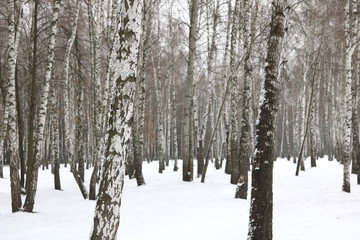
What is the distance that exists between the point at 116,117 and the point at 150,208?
610cm

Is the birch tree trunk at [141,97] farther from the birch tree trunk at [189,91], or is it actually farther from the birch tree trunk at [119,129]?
the birch tree trunk at [119,129]

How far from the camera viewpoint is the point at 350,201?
10891mm

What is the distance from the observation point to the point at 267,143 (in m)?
5.41

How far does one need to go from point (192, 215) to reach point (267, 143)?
425cm

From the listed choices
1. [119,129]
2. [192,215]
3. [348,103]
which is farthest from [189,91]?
[119,129]

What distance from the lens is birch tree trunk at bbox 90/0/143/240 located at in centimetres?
495

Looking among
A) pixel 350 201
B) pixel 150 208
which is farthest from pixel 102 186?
pixel 350 201

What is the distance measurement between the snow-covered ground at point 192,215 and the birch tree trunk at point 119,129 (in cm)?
192

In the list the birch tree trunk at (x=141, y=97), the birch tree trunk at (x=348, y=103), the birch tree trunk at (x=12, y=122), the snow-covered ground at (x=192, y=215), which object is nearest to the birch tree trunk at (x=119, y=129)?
the snow-covered ground at (x=192, y=215)

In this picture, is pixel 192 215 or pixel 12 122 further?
pixel 12 122

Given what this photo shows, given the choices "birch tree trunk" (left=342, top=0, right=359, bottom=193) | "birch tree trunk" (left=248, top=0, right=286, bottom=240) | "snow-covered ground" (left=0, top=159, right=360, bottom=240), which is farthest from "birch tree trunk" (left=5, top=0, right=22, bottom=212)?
"birch tree trunk" (left=342, top=0, right=359, bottom=193)

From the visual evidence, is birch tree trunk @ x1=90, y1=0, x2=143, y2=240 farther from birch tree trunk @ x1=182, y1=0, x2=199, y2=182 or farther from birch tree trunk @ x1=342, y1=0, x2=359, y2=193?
birch tree trunk @ x1=342, y1=0, x2=359, y2=193

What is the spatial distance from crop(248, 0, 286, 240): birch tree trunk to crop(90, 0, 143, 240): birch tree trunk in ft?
6.69

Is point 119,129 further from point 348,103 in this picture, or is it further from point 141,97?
point 348,103
